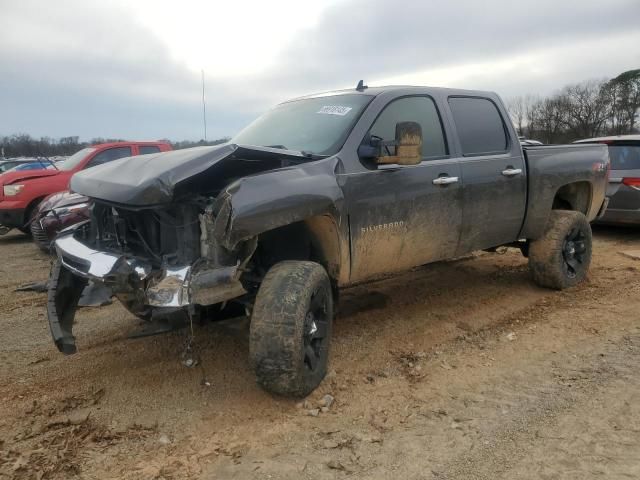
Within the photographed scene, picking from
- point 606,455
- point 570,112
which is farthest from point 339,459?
point 570,112

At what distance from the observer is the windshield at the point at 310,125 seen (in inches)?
157

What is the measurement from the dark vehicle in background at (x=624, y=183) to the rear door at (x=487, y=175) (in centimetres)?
381

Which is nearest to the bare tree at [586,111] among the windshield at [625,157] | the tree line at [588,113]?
the tree line at [588,113]

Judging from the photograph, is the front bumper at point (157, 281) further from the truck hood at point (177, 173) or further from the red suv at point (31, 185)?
the red suv at point (31, 185)

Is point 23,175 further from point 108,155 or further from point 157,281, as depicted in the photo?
point 157,281

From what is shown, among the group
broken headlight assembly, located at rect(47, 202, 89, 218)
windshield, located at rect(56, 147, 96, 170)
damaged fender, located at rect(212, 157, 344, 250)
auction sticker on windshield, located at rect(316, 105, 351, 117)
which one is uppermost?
auction sticker on windshield, located at rect(316, 105, 351, 117)

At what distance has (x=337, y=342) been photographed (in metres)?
4.40

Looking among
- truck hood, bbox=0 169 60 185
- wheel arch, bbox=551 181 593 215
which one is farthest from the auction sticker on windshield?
truck hood, bbox=0 169 60 185

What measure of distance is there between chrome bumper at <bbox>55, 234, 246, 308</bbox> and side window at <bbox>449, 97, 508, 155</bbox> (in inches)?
102

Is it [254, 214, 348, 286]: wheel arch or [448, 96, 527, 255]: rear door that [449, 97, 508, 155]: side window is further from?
[254, 214, 348, 286]: wheel arch

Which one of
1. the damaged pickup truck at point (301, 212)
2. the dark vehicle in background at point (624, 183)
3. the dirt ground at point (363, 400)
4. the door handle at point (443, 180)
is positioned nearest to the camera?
the dirt ground at point (363, 400)

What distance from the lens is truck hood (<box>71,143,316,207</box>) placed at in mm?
3090

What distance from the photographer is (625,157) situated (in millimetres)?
8656

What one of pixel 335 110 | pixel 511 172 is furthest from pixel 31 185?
pixel 511 172
